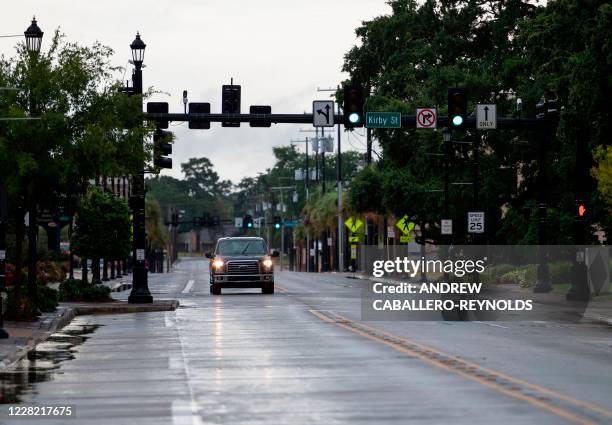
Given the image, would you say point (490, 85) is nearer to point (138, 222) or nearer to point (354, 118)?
point (354, 118)

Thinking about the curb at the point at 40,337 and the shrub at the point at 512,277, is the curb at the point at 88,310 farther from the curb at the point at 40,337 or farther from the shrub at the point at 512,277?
the shrub at the point at 512,277

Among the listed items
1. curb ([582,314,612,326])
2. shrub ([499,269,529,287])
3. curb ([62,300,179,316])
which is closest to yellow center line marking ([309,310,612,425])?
curb ([582,314,612,326])

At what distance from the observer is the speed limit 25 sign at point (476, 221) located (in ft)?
172

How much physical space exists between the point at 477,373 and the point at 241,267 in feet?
106

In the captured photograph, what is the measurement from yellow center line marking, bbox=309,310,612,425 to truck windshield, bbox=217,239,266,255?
22.6 metres

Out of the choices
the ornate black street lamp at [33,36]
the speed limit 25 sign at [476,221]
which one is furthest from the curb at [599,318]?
the speed limit 25 sign at [476,221]

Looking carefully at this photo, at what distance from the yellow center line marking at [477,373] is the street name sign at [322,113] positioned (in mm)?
16516

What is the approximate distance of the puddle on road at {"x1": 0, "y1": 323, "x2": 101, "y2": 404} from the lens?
55.0 ft

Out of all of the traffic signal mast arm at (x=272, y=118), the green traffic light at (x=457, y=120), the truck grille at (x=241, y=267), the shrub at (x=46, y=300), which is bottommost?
the shrub at (x=46, y=300)

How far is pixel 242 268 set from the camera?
5019 cm

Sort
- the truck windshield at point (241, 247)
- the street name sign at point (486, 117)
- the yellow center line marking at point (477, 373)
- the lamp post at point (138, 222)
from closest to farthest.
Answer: the yellow center line marking at point (477, 373)
the lamp post at point (138, 222)
the street name sign at point (486, 117)
the truck windshield at point (241, 247)

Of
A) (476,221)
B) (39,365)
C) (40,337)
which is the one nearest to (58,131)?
(40,337)

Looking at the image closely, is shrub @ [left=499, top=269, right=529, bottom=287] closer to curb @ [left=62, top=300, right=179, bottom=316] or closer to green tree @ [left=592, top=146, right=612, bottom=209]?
green tree @ [left=592, top=146, right=612, bottom=209]

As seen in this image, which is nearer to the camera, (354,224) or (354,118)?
(354,118)
